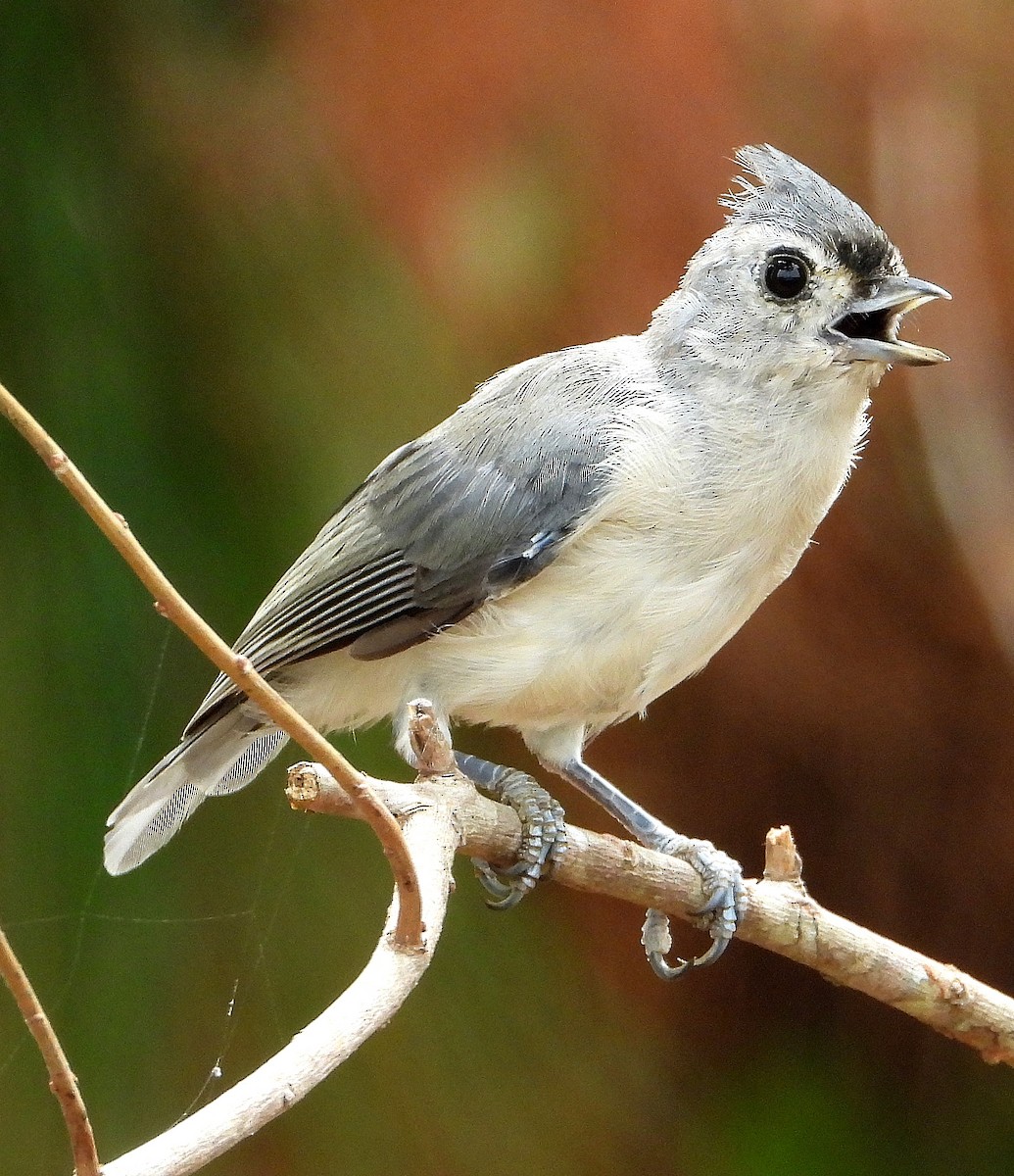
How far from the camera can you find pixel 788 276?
1.64m

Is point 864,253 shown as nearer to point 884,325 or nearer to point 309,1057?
point 884,325

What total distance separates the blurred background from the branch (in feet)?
2.37

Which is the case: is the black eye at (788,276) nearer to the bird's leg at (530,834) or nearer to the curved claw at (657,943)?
the bird's leg at (530,834)

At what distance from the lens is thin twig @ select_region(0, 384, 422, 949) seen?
849 millimetres

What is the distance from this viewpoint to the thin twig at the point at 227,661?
33.4 inches

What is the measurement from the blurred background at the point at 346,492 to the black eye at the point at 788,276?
2.47 feet

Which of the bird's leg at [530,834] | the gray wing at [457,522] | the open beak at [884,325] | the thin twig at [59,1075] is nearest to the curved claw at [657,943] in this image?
the bird's leg at [530,834]

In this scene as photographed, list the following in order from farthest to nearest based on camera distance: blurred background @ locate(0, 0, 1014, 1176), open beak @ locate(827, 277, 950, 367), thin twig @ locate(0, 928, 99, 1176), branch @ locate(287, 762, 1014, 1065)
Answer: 1. blurred background @ locate(0, 0, 1014, 1176)
2. branch @ locate(287, 762, 1014, 1065)
3. open beak @ locate(827, 277, 950, 367)
4. thin twig @ locate(0, 928, 99, 1176)

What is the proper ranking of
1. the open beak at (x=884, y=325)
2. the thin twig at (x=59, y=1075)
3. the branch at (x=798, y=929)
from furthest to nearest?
the branch at (x=798, y=929), the open beak at (x=884, y=325), the thin twig at (x=59, y=1075)

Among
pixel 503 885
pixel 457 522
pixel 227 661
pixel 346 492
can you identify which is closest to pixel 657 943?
pixel 503 885

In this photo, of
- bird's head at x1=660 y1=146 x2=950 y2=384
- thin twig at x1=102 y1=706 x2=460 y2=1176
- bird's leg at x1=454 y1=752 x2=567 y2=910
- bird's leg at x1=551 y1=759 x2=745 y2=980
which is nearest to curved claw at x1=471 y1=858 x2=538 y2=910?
bird's leg at x1=454 y1=752 x2=567 y2=910

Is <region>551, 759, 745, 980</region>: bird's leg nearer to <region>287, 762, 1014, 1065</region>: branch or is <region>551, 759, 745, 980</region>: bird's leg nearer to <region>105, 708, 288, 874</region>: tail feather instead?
<region>287, 762, 1014, 1065</region>: branch

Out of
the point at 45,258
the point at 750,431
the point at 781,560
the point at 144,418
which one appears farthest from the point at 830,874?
the point at 45,258

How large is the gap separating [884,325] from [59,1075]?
4.13ft
